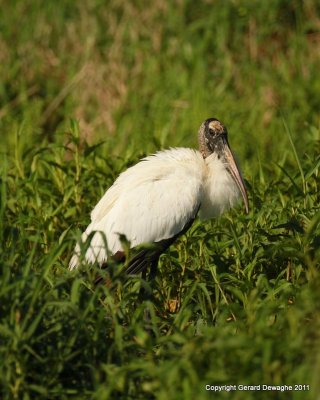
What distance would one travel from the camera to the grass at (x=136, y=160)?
4.02m

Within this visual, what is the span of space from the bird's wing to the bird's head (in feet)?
1.13

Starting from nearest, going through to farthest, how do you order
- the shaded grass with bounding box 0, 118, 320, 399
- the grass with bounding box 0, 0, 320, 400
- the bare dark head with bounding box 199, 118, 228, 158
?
the shaded grass with bounding box 0, 118, 320, 399, the grass with bounding box 0, 0, 320, 400, the bare dark head with bounding box 199, 118, 228, 158

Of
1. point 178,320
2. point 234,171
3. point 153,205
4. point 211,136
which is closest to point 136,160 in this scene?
point 211,136

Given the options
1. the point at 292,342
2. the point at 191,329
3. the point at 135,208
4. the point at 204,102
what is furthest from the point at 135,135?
the point at 292,342

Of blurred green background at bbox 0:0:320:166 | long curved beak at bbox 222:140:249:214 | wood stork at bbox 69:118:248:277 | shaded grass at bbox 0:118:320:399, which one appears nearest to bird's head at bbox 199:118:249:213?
long curved beak at bbox 222:140:249:214

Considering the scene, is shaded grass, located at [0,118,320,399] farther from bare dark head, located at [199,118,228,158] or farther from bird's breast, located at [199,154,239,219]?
bare dark head, located at [199,118,228,158]

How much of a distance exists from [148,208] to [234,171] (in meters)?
0.64

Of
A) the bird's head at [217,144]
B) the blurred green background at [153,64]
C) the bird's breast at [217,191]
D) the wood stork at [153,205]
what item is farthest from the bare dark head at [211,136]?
the blurred green background at [153,64]

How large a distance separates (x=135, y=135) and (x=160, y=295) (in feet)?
10.4

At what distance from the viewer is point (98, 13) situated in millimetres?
9750

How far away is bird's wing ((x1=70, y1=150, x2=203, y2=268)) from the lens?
545cm

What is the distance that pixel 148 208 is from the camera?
5488mm

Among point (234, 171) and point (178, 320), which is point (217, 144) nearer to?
point (234, 171)

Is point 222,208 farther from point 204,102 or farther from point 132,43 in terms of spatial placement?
point 132,43
